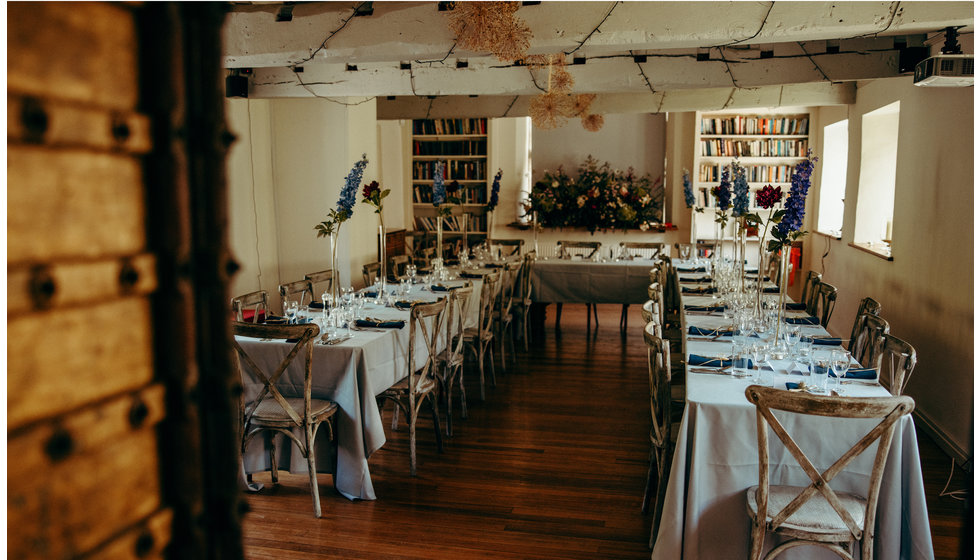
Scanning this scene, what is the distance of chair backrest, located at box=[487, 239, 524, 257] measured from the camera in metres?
8.95

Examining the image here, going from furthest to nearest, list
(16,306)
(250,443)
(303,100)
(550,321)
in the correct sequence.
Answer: (550,321) → (303,100) → (250,443) → (16,306)

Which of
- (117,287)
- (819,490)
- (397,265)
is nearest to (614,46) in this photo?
(819,490)

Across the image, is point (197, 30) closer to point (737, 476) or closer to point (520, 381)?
point (737, 476)

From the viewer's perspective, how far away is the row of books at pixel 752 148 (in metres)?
9.78

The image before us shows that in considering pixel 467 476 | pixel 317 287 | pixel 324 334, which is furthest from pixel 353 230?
pixel 467 476

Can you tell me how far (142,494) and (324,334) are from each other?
346 cm

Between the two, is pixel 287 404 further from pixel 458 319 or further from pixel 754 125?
pixel 754 125

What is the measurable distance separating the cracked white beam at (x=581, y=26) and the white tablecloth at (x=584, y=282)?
3463mm

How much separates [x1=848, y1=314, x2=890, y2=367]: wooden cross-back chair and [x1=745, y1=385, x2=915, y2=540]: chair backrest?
1.15 meters

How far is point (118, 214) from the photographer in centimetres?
48

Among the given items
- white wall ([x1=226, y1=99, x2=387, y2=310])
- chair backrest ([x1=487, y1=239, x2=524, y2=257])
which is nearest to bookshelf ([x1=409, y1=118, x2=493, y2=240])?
chair backrest ([x1=487, y1=239, x2=524, y2=257])

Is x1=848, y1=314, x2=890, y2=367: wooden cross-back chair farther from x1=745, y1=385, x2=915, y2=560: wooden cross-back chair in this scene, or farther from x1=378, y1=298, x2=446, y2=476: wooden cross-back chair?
x1=378, y1=298, x2=446, y2=476: wooden cross-back chair

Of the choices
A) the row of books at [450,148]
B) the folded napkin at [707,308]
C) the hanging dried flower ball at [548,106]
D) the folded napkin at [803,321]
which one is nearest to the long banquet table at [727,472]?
the folded napkin at [803,321]

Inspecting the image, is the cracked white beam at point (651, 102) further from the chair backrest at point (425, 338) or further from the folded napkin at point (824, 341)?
the chair backrest at point (425, 338)
